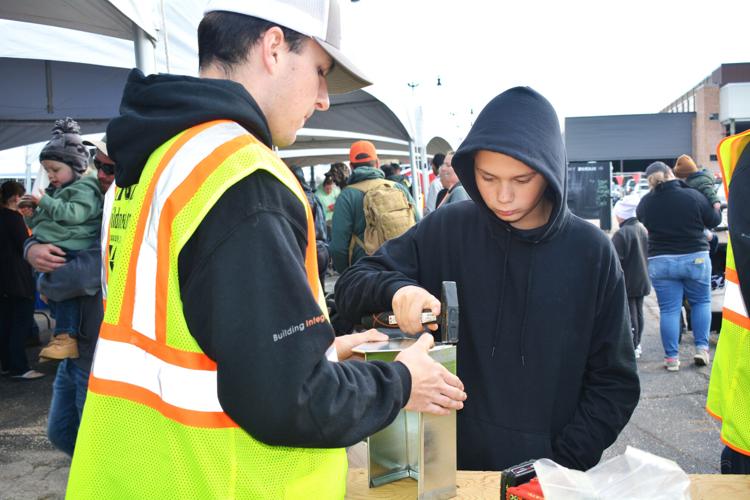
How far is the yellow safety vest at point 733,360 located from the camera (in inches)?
80.8

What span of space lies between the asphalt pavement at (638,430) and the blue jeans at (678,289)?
0.36 meters

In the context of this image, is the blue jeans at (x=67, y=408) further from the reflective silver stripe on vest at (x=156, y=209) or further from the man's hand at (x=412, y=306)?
the reflective silver stripe on vest at (x=156, y=209)

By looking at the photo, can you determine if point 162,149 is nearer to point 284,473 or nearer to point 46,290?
point 284,473

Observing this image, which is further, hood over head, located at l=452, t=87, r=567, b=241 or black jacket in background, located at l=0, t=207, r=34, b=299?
black jacket in background, located at l=0, t=207, r=34, b=299

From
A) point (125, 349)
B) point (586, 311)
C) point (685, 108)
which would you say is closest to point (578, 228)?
point (586, 311)

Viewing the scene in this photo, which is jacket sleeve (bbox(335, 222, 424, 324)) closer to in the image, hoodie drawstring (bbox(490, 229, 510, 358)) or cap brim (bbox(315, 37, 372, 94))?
hoodie drawstring (bbox(490, 229, 510, 358))

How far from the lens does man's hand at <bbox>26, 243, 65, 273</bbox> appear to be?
3326 millimetres

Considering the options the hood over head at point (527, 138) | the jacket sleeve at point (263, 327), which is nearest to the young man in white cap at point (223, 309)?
the jacket sleeve at point (263, 327)

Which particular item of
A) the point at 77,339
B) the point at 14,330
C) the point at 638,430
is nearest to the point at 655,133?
the point at 638,430

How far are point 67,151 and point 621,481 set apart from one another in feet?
10.9

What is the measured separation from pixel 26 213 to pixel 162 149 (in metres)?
7.03

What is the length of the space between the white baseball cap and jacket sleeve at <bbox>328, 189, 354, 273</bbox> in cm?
389

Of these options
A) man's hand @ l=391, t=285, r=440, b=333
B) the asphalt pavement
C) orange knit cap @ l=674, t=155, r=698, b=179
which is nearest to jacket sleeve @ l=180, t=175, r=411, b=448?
man's hand @ l=391, t=285, r=440, b=333

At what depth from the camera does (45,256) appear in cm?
334
